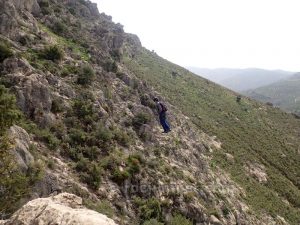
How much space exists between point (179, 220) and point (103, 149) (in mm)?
5801

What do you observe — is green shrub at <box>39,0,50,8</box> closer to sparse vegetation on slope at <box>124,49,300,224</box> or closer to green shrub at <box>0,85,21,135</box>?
sparse vegetation on slope at <box>124,49,300,224</box>

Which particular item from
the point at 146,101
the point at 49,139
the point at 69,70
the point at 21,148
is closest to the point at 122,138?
the point at 49,139

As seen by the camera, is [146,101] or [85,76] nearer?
[85,76]

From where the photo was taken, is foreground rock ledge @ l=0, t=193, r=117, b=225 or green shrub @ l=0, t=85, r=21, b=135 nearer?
foreground rock ledge @ l=0, t=193, r=117, b=225

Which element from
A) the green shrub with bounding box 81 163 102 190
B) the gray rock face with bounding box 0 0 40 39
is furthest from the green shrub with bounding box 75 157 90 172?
the gray rock face with bounding box 0 0 40 39

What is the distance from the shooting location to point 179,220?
19406 mm

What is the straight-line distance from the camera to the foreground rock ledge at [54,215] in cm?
764

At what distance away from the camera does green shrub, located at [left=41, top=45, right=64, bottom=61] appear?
26.1 meters

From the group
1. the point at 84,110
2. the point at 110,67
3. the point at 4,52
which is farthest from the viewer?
the point at 110,67

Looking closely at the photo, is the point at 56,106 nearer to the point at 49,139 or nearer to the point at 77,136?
the point at 77,136

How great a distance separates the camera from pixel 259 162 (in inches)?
1732

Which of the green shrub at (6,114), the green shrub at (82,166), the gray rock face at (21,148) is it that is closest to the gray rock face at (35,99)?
the green shrub at (82,166)

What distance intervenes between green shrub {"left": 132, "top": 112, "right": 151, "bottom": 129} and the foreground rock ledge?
59.1 feet

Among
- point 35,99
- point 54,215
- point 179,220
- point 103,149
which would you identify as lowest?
point 179,220
